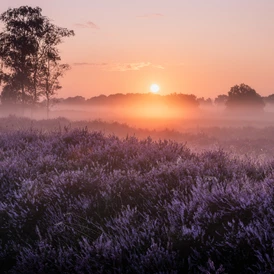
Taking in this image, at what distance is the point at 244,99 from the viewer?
62875mm

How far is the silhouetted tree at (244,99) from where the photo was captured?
6266 centimetres

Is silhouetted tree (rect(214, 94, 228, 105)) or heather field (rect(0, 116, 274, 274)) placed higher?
silhouetted tree (rect(214, 94, 228, 105))

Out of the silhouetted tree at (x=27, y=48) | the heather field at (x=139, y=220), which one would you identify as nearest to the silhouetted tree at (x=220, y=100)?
the silhouetted tree at (x=27, y=48)

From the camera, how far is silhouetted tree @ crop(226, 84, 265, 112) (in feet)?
206

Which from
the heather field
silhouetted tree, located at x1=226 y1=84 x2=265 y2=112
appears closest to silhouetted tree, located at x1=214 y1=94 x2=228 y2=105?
silhouetted tree, located at x1=226 y1=84 x2=265 y2=112

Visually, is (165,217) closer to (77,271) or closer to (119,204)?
(119,204)

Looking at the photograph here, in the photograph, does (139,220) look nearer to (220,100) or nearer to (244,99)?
(244,99)

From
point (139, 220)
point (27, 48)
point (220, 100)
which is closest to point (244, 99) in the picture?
point (27, 48)

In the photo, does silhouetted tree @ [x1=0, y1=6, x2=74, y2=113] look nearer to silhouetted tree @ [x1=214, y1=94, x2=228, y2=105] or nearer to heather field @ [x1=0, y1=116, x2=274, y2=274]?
heather field @ [x1=0, y1=116, x2=274, y2=274]

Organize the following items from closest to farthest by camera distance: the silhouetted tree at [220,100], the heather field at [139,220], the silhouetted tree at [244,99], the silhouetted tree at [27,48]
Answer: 1. the heather field at [139,220]
2. the silhouetted tree at [27,48]
3. the silhouetted tree at [244,99]
4. the silhouetted tree at [220,100]

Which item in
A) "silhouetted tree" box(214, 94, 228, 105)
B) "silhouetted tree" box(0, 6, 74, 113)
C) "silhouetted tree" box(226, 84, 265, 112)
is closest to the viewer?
"silhouetted tree" box(0, 6, 74, 113)

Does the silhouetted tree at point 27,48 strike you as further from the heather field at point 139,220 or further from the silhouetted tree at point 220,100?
the silhouetted tree at point 220,100

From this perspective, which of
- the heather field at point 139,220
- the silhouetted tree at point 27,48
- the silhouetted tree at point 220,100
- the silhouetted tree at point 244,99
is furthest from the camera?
the silhouetted tree at point 220,100

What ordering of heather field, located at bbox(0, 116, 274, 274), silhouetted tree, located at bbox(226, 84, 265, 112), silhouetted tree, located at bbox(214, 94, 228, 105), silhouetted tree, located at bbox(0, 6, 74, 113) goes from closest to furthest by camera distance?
heather field, located at bbox(0, 116, 274, 274)
silhouetted tree, located at bbox(0, 6, 74, 113)
silhouetted tree, located at bbox(226, 84, 265, 112)
silhouetted tree, located at bbox(214, 94, 228, 105)
